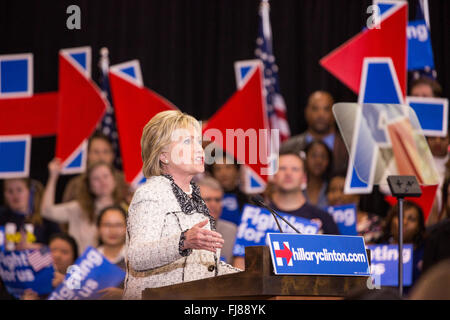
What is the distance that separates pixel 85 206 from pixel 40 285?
2.42 feet

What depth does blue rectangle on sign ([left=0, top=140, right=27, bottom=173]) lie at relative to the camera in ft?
22.6

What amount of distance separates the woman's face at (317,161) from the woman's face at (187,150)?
9.95 ft

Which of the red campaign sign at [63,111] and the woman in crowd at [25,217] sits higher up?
the red campaign sign at [63,111]

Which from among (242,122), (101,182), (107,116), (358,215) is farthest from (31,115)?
(358,215)

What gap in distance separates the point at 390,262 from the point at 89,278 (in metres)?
1.87

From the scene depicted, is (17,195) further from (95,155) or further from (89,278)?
(89,278)

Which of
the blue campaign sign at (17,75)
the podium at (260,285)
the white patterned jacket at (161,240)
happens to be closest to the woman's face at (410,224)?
the white patterned jacket at (161,240)

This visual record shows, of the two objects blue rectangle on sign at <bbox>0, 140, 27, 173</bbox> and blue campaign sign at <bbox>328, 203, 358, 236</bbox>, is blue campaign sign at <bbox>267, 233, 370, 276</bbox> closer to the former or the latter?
blue campaign sign at <bbox>328, 203, 358, 236</bbox>

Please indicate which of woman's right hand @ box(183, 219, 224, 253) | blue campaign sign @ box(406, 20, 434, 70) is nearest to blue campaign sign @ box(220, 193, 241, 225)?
blue campaign sign @ box(406, 20, 434, 70)

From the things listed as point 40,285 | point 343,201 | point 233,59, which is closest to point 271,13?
point 233,59

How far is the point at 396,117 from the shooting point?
4.69m

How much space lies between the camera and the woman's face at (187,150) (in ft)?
8.90

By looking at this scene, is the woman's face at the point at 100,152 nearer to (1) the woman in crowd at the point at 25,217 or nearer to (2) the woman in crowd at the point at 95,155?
(2) the woman in crowd at the point at 95,155

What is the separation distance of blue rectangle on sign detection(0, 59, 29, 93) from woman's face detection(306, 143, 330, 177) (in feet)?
9.32
